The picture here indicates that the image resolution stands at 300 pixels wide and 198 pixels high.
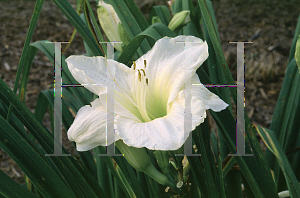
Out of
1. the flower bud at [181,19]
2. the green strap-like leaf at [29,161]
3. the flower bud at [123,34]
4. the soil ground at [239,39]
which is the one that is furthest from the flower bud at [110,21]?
the soil ground at [239,39]

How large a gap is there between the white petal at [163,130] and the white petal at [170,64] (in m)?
0.05

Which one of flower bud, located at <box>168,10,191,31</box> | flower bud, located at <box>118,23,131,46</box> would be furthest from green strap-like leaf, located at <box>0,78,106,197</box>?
flower bud, located at <box>168,10,191,31</box>

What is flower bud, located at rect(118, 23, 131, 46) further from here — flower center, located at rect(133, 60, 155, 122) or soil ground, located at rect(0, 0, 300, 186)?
soil ground, located at rect(0, 0, 300, 186)

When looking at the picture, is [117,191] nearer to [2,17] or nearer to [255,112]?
[255,112]

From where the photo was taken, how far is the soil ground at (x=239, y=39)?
2.12 m

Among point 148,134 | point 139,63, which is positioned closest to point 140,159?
point 148,134

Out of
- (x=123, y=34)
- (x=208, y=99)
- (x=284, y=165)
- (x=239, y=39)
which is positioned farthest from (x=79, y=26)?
(x=239, y=39)

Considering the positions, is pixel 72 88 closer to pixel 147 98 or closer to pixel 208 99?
pixel 147 98

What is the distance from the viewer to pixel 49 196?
57 cm

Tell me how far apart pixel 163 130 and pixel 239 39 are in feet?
7.51

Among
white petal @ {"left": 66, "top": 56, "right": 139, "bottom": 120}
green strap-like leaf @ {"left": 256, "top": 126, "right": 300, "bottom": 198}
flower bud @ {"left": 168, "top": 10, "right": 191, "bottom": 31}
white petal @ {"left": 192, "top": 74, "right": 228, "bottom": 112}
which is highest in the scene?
flower bud @ {"left": 168, "top": 10, "right": 191, "bottom": 31}

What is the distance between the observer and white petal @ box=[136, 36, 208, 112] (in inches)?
20.4

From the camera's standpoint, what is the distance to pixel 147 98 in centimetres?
59

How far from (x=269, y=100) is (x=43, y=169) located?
191 centimetres
